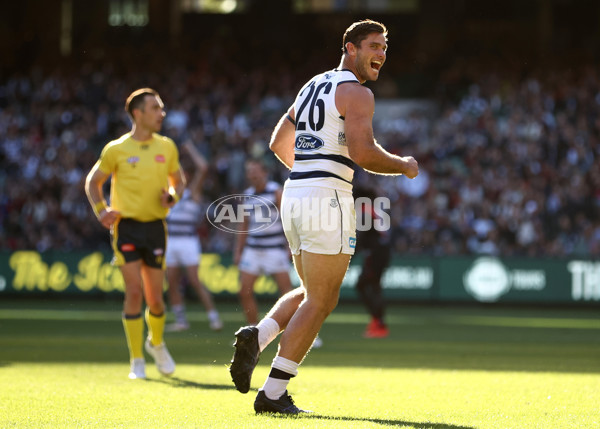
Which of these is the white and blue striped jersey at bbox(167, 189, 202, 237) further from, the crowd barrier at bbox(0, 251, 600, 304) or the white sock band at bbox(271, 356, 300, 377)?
the white sock band at bbox(271, 356, 300, 377)

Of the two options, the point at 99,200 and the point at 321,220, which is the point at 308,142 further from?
the point at 99,200

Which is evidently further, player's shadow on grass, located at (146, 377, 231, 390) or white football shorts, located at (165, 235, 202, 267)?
white football shorts, located at (165, 235, 202, 267)

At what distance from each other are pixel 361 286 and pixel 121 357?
5138 mm

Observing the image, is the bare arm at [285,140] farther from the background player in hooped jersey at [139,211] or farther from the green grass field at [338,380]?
the background player in hooped jersey at [139,211]

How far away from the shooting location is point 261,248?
521 inches

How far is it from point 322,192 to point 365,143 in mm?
436

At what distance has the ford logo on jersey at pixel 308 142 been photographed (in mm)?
6543

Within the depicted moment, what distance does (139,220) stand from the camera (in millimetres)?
9383

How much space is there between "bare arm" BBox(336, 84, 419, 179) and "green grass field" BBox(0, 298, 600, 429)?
155 centimetres

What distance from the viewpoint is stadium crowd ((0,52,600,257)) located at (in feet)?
79.9

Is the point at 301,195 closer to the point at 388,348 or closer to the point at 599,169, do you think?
the point at 388,348

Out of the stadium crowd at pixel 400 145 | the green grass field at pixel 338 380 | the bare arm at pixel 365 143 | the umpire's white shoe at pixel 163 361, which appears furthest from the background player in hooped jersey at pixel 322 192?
the stadium crowd at pixel 400 145

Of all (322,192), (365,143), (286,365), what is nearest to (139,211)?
(322,192)

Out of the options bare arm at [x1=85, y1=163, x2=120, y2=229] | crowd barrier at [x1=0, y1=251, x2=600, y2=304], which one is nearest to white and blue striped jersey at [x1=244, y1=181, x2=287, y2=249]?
bare arm at [x1=85, y1=163, x2=120, y2=229]
